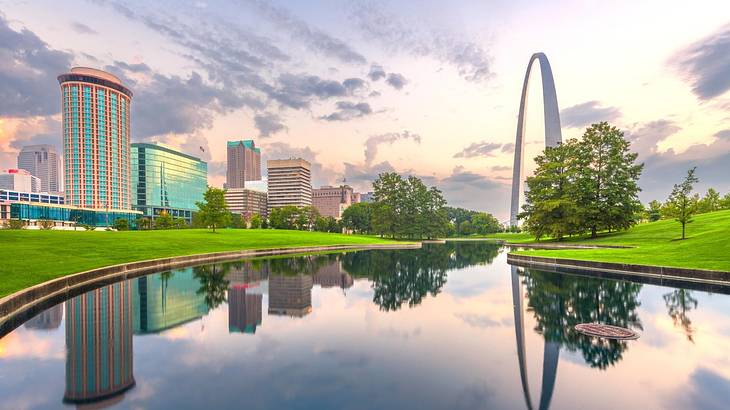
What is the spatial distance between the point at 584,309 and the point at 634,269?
12418 mm

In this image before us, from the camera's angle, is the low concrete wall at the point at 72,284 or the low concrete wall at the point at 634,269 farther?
the low concrete wall at the point at 634,269

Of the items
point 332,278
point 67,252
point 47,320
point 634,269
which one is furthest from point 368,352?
point 67,252

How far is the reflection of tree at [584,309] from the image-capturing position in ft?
32.3

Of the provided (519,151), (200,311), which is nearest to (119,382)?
(200,311)

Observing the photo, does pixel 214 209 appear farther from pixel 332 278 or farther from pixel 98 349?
pixel 98 349

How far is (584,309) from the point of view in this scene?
1417cm

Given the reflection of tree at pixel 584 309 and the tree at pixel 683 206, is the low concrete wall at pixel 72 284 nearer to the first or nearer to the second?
the reflection of tree at pixel 584 309

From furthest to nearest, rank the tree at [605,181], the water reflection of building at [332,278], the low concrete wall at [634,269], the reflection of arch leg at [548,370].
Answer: the tree at [605,181]
the water reflection of building at [332,278]
the low concrete wall at [634,269]
the reflection of arch leg at [548,370]

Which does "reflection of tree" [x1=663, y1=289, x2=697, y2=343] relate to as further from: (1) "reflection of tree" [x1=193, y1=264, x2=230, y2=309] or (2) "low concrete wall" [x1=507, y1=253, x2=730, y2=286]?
(1) "reflection of tree" [x1=193, y1=264, x2=230, y2=309]

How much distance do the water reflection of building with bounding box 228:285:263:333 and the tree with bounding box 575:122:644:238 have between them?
1871 inches

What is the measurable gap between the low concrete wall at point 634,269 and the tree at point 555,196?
891 inches

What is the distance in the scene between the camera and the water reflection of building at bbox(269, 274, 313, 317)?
14977 millimetres

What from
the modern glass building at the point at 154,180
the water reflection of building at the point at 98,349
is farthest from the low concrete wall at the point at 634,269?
the modern glass building at the point at 154,180

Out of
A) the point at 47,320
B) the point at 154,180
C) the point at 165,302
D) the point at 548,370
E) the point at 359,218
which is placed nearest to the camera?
the point at 548,370
